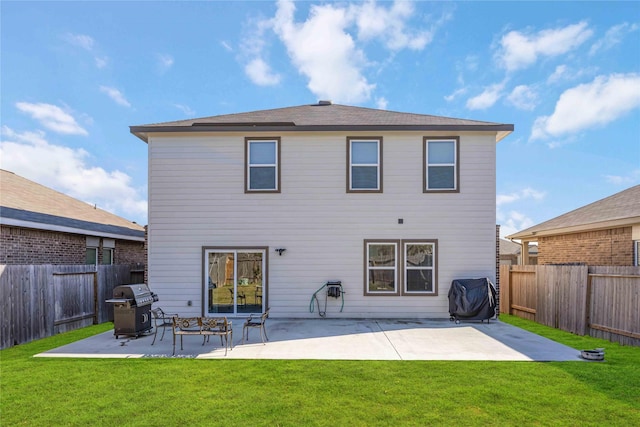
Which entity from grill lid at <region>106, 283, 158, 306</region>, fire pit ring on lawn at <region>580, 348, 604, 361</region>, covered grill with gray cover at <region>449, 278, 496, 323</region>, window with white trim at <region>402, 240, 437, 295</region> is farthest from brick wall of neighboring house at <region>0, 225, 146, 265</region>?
fire pit ring on lawn at <region>580, 348, 604, 361</region>

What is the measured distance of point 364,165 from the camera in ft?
37.0

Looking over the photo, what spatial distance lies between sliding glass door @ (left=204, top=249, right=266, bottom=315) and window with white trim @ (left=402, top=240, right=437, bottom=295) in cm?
420

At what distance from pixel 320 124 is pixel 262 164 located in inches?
82.5

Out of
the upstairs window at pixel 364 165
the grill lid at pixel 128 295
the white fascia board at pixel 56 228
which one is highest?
the upstairs window at pixel 364 165

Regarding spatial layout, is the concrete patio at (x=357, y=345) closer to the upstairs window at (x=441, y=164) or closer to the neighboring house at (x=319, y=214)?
the neighboring house at (x=319, y=214)

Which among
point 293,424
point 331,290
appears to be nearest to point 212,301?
point 331,290

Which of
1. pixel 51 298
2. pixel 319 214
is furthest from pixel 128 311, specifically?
pixel 319 214

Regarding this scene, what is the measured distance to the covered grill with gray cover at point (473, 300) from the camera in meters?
10.4

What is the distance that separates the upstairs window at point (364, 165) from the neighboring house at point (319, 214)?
0.03m

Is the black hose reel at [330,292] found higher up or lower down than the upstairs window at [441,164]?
lower down

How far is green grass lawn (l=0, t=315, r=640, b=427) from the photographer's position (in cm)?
439

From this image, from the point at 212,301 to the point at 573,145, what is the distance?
1427 cm

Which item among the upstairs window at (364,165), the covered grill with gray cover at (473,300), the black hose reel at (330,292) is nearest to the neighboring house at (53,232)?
the black hose reel at (330,292)

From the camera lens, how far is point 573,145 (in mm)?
14469
